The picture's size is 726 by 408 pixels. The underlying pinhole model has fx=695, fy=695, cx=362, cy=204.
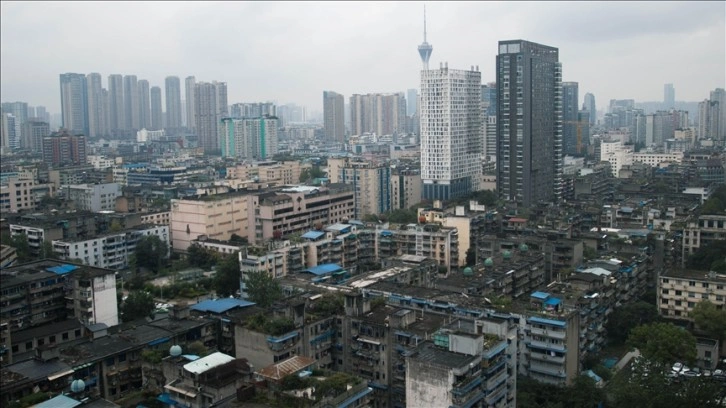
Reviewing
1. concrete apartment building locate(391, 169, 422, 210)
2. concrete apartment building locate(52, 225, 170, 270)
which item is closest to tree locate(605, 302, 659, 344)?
concrete apartment building locate(52, 225, 170, 270)

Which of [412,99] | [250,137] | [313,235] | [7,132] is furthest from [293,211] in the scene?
[412,99]

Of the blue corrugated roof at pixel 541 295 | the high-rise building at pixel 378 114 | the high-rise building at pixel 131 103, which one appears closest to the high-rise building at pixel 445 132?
the blue corrugated roof at pixel 541 295

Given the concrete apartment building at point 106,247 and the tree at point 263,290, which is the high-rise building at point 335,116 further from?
the tree at point 263,290

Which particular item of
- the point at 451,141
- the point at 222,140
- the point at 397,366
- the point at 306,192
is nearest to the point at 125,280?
the point at 306,192

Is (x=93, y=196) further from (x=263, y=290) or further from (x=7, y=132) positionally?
(x=7, y=132)

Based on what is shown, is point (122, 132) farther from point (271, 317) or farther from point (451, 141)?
point (271, 317)
